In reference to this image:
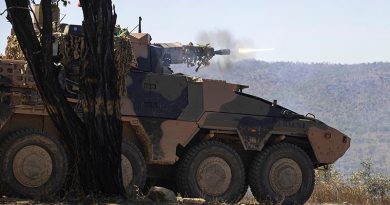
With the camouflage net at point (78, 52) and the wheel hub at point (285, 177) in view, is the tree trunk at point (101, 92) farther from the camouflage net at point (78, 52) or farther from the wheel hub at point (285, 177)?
the wheel hub at point (285, 177)

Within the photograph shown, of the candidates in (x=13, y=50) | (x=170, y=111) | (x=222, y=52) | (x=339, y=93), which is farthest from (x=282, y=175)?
(x=339, y=93)

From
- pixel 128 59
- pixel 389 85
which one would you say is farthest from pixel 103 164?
pixel 389 85

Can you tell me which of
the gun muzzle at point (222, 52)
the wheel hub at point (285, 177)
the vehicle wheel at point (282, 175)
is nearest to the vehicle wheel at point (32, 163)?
the vehicle wheel at point (282, 175)

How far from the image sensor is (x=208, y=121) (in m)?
13.4

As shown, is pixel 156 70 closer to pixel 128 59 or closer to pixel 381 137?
pixel 128 59

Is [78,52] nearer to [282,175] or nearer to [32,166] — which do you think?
[32,166]

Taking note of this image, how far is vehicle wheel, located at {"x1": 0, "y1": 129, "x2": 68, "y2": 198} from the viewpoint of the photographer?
11.5 m

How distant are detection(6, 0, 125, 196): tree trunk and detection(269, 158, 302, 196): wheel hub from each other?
5144 mm

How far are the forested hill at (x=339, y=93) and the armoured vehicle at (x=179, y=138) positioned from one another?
2487 inches

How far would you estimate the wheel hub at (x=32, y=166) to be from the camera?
37.9 feet

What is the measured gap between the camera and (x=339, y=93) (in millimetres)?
98312

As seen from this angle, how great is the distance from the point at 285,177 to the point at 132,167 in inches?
123

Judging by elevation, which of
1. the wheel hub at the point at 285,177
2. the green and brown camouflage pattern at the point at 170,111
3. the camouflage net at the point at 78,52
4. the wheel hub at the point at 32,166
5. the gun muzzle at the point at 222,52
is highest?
the gun muzzle at the point at 222,52

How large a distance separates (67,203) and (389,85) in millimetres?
92656
